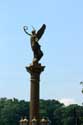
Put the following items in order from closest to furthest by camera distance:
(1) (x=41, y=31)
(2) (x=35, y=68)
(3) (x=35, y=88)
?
(3) (x=35, y=88)
(2) (x=35, y=68)
(1) (x=41, y=31)

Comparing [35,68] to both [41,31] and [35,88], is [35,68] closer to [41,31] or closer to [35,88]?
[35,88]

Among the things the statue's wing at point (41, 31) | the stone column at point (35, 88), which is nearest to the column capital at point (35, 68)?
the stone column at point (35, 88)

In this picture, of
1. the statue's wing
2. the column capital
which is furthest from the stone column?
the statue's wing

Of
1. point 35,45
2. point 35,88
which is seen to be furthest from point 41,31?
point 35,88

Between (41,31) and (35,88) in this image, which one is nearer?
(35,88)

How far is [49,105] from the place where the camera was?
186 meters

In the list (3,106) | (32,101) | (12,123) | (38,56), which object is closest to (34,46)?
(38,56)

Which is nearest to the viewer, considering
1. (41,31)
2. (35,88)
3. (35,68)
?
(35,88)

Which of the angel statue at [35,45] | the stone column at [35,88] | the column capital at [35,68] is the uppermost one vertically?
the angel statue at [35,45]

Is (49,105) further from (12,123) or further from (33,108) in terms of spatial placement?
(33,108)

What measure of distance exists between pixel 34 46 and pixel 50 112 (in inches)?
5041

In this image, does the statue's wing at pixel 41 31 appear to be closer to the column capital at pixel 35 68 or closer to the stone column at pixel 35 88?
the column capital at pixel 35 68

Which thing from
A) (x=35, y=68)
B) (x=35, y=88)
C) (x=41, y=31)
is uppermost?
(x=41, y=31)

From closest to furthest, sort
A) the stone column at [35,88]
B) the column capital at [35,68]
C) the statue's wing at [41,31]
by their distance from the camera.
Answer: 1. the stone column at [35,88]
2. the column capital at [35,68]
3. the statue's wing at [41,31]
